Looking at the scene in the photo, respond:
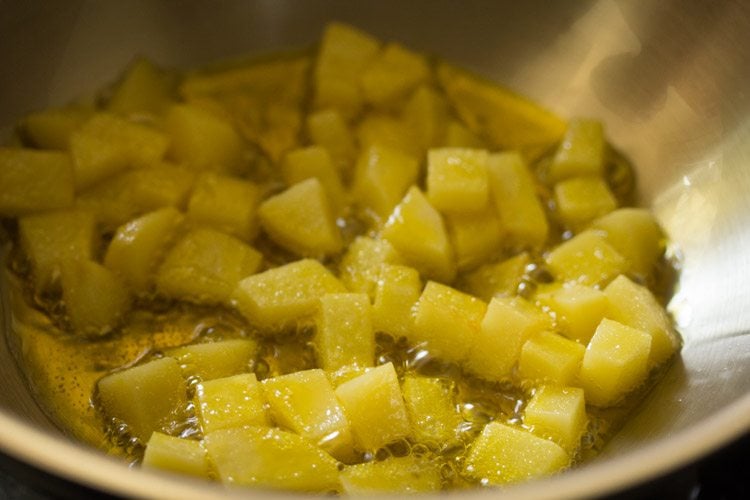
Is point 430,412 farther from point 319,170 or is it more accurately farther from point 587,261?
point 319,170

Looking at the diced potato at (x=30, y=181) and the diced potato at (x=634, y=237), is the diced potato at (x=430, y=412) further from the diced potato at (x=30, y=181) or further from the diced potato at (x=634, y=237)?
the diced potato at (x=30, y=181)

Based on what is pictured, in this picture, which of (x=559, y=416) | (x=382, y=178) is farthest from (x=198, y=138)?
(x=559, y=416)

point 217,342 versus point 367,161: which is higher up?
point 367,161

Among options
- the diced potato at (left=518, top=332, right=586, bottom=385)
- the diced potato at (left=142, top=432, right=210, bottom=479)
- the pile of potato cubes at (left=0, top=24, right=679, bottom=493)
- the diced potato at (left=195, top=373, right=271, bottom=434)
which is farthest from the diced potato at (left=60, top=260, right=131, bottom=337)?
the diced potato at (left=518, top=332, right=586, bottom=385)

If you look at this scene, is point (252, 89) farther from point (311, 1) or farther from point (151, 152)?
point (151, 152)

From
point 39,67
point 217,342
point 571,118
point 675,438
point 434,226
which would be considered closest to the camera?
point 675,438

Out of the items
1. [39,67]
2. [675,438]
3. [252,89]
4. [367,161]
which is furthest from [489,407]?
[39,67]

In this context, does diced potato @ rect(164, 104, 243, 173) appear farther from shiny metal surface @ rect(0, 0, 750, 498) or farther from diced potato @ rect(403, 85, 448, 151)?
diced potato @ rect(403, 85, 448, 151)
